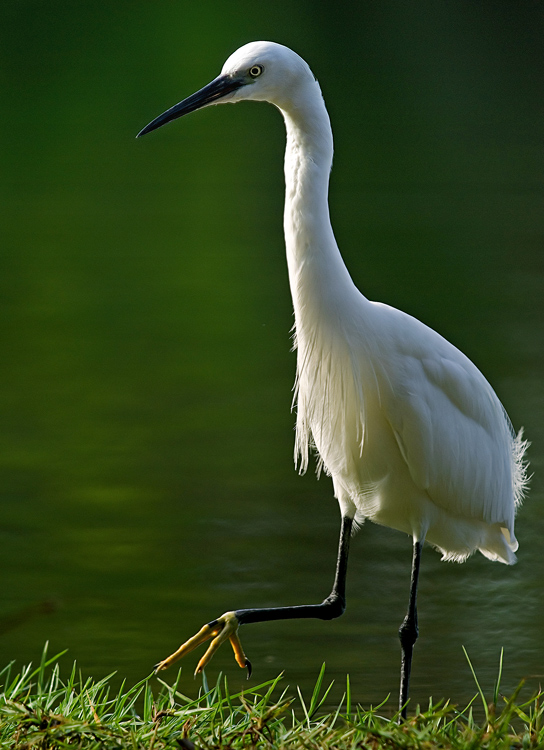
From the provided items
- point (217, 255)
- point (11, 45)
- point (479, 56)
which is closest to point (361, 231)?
point (217, 255)

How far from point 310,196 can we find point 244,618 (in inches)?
38.9

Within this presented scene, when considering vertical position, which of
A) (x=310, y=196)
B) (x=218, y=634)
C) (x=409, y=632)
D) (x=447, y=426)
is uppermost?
(x=310, y=196)

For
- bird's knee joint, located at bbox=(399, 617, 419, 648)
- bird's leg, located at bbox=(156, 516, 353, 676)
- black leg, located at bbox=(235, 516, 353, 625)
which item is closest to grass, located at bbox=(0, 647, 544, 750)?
bird's leg, located at bbox=(156, 516, 353, 676)

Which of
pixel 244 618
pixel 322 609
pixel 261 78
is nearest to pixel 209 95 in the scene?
pixel 261 78

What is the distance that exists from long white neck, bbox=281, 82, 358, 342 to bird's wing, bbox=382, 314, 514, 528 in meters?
0.32

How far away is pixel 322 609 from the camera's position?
297 cm

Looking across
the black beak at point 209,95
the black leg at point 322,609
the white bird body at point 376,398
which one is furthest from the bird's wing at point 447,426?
the black beak at point 209,95

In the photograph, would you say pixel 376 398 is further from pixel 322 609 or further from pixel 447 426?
pixel 322 609

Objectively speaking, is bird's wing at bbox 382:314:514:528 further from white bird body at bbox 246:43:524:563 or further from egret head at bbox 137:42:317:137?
egret head at bbox 137:42:317:137

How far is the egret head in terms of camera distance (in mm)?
2572

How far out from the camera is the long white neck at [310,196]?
2.60 meters

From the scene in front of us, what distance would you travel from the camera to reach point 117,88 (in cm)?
1434

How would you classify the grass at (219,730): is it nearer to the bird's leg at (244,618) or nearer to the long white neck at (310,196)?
the bird's leg at (244,618)

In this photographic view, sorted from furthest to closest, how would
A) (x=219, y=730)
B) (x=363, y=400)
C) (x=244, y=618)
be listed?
(x=363, y=400), (x=244, y=618), (x=219, y=730)
